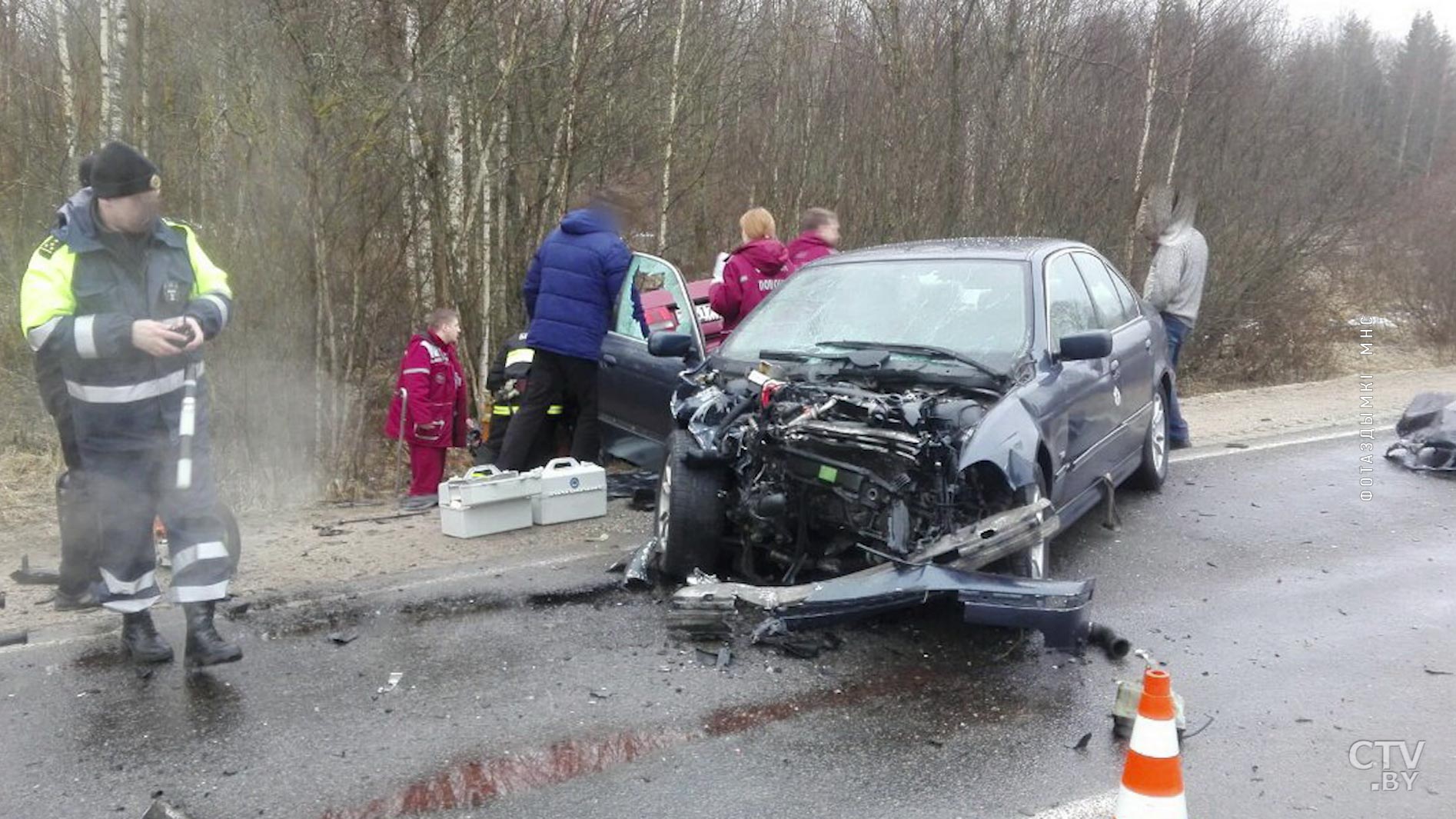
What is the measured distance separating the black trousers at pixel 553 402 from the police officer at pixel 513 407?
0.19 ft

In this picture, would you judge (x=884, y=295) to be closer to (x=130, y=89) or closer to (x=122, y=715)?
(x=122, y=715)

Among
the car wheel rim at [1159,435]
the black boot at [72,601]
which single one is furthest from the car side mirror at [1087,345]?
the black boot at [72,601]

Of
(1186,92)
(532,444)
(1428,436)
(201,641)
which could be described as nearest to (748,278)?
(532,444)

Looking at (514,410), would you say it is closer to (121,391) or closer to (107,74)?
(121,391)

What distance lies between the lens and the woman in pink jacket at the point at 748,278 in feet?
26.6

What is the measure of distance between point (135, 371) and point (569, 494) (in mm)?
2839

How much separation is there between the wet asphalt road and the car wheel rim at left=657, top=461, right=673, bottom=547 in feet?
1.10

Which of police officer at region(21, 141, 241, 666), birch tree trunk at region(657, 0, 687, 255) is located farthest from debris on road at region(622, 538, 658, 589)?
birch tree trunk at region(657, 0, 687, 255)

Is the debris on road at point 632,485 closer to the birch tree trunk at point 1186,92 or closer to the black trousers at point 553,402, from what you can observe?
the black trousers at point 553,402

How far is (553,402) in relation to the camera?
799 cm

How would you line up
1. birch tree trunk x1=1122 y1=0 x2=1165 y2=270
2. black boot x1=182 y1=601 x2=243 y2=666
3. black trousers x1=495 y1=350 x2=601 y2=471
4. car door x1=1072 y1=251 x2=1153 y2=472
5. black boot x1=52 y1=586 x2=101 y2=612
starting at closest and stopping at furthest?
black boot x1=182 y1=601 x2=243 y2=666, black boot x1=52 y1=586 x2=101 y2=612, car door x1=1072 y1=251 x2=1153 y2=472, black trousers x1=495 y1=350 x2=601 y2=471, birch tree trunk x1=1122 y1=0 x2=1165 y2=270

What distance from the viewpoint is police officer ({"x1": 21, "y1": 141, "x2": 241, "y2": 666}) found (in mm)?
4543

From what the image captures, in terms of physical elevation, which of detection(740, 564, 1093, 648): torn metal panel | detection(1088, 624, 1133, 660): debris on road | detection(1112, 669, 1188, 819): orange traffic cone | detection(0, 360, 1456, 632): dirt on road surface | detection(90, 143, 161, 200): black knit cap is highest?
detection(90, 143, 161, 200): black knit cap

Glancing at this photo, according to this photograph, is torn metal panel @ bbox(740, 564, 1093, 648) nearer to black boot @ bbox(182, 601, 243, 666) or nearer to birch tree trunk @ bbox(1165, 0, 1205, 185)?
black boot @ bbox(182, 601, 243, 666)
